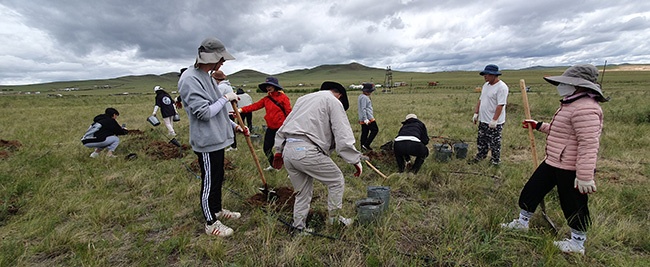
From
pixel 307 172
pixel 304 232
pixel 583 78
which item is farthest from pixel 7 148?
pixel 583 78

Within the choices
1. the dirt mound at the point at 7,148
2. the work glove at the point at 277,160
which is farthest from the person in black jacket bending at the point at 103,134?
the work glove at the point at 277,160

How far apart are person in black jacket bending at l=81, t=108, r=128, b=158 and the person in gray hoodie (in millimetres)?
4599

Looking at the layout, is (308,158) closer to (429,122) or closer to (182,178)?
(182,178)

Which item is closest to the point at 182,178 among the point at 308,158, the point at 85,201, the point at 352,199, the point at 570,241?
the point at 85,201

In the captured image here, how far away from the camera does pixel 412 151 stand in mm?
5250

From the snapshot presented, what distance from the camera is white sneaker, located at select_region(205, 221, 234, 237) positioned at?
335 centimetres

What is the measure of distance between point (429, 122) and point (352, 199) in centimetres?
774

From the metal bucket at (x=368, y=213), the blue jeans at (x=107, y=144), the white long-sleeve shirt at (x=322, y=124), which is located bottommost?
the metal bucket at (x=368, y=213)

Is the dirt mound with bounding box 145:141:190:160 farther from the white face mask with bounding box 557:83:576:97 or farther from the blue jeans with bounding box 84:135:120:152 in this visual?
the white face mask with bounding box 557:83:576:97

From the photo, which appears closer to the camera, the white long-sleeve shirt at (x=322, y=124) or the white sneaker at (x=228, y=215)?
the white long-sleeve shirt at (x=322, y=124)

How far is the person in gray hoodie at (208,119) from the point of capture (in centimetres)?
296

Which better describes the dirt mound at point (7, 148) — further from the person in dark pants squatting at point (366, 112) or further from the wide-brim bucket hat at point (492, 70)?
the wide-brim bucket hat at point (492, 70)

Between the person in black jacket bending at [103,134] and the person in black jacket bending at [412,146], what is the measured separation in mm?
5878

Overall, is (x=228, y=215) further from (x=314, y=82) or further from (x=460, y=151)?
(x=314, y=82)
